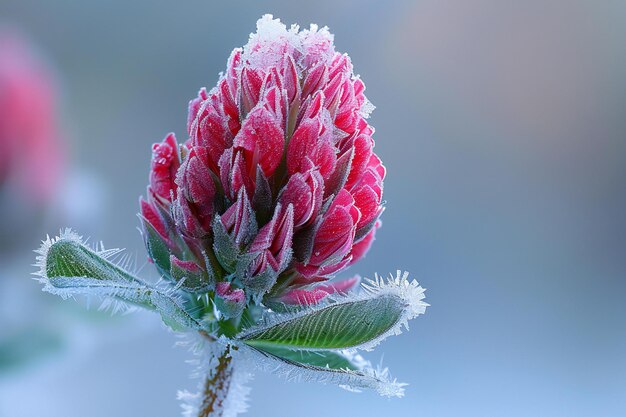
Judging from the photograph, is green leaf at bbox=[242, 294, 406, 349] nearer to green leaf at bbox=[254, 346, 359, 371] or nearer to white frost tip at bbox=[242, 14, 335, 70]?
green leaf at bbox=[254, 346, 359, 371]

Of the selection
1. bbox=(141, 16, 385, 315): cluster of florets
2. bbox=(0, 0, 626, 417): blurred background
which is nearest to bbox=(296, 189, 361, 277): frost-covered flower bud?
bbox=(141, 16, 385, 315): cluster of florets

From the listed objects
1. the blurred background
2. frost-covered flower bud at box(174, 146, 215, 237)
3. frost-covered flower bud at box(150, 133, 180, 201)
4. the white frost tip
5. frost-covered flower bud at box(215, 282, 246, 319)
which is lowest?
frost-covered flower bud at box(215, 282, 246, 319)

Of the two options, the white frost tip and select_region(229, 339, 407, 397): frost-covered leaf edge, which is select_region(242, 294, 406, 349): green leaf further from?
the white frost tip

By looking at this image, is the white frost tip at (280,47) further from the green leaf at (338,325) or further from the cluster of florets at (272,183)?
the green leaf at (338,325)

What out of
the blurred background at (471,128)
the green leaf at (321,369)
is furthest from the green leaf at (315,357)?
the blurred background at (471,128)

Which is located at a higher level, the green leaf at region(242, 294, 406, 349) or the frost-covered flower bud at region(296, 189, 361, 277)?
the frost-covered flower bud at region(296, 189, 361, 277)

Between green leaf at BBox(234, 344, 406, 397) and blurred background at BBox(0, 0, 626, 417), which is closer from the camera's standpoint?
green leaf at BBox(234, 344, 406, 397)

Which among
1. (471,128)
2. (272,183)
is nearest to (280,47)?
(272,183)
